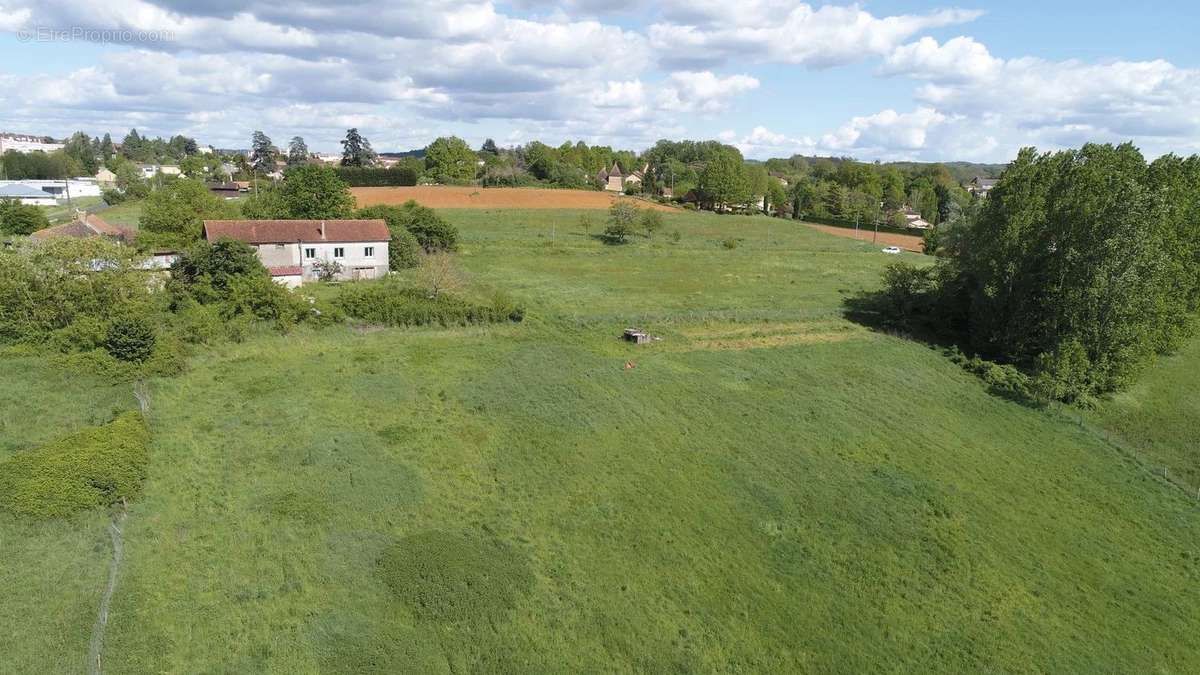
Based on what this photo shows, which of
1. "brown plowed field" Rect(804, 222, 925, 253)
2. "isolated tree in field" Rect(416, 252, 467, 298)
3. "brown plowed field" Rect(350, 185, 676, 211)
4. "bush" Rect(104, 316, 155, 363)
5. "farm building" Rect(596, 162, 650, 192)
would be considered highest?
"farm building" Rect(596, 162, 650, 192)

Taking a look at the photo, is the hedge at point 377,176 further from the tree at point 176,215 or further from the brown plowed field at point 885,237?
the brown plowed field at point 885,237

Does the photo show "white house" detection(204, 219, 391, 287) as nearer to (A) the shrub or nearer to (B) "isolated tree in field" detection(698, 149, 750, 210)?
(A) the shrub

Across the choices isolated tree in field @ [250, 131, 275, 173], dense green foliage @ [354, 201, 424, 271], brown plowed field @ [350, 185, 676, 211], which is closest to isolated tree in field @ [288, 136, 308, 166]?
isolated tree in field @ [250, 131, 275, 173]

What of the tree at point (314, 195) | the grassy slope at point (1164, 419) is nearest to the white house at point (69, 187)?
the tree at point (314, 195)

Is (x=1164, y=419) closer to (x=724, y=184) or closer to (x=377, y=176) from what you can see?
(x=724, y=184)

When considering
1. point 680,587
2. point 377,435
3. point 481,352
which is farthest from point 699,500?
point 481,352

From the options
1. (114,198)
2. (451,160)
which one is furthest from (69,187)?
(451,160)
